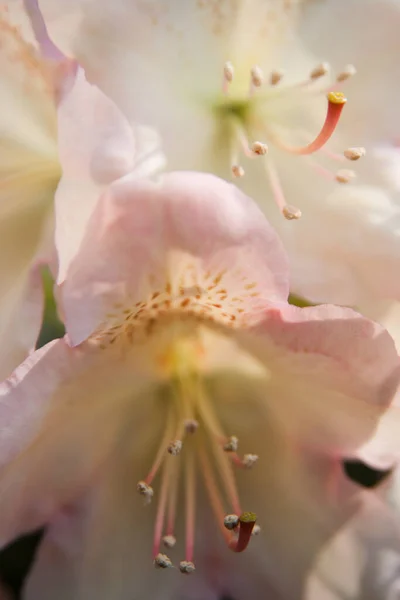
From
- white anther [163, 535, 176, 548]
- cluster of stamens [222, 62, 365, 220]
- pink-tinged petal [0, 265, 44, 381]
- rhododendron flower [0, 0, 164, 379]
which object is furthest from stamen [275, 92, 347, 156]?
white anther [163, 535, 176, 548]

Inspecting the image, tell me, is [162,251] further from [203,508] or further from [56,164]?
[203,508]

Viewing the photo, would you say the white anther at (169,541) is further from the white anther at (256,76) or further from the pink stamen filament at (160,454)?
the white anther at (256,76)

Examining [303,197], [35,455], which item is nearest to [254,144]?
[303,197]

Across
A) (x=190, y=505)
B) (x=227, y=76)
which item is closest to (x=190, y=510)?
(x=190, y=505)

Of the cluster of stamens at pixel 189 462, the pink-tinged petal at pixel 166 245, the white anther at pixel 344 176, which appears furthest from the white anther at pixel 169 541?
the white anther at pixel 344 176

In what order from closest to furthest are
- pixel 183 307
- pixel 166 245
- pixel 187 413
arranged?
pixel 166 245 → pixel 183 307 → pixel 187 413

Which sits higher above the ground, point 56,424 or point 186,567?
point 56,424

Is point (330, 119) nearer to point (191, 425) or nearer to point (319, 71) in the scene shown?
point (319, 71)
